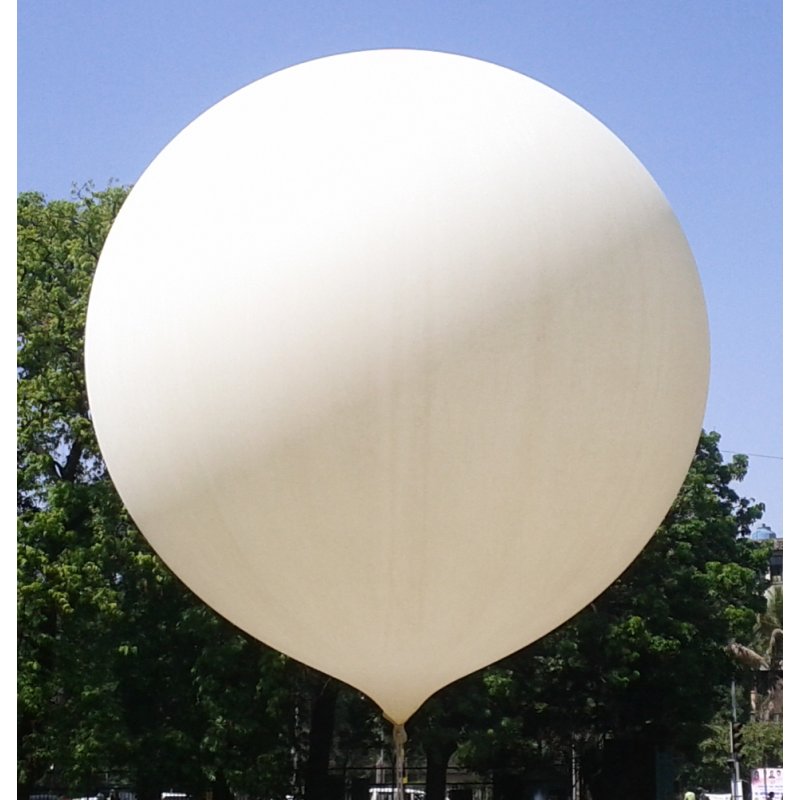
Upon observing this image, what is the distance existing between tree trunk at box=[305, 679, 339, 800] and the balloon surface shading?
1560cm

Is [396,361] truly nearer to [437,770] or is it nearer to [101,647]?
[101,647]

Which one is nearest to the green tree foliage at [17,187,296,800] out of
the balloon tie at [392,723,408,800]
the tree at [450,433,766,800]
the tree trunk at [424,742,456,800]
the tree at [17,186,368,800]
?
the tree at [17,186,368,800]

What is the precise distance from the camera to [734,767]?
79.8 feet

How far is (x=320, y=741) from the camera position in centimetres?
2227

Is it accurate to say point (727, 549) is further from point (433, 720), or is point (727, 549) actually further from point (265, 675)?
point (265, 675)

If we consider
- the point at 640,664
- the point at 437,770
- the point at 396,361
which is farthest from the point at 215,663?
the point at 396,361

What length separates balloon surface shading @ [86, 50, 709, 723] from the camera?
5.96 m

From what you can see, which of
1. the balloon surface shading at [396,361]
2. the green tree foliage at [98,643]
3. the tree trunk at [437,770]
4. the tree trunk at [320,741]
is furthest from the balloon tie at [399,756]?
the tree trunk at [437,770]

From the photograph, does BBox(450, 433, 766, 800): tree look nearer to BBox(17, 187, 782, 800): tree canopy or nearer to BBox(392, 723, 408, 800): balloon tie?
BBox(17, 187, 782, 800): tree canopy

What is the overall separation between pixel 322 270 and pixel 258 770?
603 inches

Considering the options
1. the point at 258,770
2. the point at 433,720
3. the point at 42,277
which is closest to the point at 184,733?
the point at 258,770

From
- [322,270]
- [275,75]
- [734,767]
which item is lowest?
[734,767]

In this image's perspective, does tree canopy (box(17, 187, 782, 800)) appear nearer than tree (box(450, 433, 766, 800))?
Yes

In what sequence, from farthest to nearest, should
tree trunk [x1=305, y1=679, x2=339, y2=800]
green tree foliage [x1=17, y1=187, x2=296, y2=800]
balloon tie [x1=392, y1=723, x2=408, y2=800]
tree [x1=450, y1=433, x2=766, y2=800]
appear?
tree [x1=450, y1=433, x2=766, y2=800]
tree trunk [x1=305, y1=679, x2=339, y2=800]
green tree foliage [x1=17, y1=187, x2=296, y2=800]
balloon tie [x1=392, y1=723, x2=408, y2=800]
